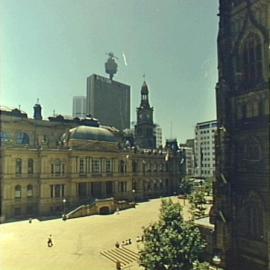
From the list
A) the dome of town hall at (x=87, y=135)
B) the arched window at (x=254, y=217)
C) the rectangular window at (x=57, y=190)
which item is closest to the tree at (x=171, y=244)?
the arched window at (x=254, y=217)

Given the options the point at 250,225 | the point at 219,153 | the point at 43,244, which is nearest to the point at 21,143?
the point at 43,244

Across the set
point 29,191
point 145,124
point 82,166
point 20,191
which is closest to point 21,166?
point 20,191

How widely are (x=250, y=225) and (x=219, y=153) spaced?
6.22m

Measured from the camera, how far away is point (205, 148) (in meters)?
116

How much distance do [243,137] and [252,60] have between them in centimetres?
651

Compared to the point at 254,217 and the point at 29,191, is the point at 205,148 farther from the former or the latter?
the point at 254,217

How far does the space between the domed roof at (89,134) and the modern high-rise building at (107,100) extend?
187 ft

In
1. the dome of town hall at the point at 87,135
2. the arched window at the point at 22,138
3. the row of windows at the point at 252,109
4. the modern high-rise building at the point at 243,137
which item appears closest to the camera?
the modern high-rise building at the point at 243,137

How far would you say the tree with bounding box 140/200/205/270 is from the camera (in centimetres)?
1848

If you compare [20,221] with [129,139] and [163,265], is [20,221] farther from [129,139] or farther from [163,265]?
[129,139]

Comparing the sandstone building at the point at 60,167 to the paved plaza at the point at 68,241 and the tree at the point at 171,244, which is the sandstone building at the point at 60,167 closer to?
the paved plaza at the point at 68,241

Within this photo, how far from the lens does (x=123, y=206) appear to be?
173ft

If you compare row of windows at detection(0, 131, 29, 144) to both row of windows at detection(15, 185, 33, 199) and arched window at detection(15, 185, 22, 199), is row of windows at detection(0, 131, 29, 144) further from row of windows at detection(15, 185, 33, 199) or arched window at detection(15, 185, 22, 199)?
row of windows at detection(15, 185, 33, 199)

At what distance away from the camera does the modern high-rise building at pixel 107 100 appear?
113m
